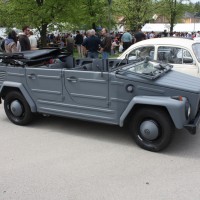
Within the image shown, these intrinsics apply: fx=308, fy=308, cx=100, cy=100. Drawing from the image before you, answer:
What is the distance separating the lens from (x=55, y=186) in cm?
374

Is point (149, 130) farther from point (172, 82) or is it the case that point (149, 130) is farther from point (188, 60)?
point (188, 60)

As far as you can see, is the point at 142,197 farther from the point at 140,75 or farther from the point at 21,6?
the point at 21,6

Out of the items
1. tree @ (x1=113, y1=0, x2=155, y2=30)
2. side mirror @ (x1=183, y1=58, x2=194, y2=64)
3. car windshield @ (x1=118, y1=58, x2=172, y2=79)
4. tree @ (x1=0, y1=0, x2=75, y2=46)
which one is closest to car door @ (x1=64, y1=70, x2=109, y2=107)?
car windshield @ (x1=118, y1=58, x2=172, y2=79)

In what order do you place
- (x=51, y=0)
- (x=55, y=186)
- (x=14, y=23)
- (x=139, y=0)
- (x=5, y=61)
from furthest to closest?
(x=139, y=0) < (x=14, y=23) < (x=51, y=0) < (x=5, y=61) < (x=55, y=186)

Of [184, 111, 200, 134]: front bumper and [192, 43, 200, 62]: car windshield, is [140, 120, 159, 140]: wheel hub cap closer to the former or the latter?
[184, 111, 200, 134]: front bumper

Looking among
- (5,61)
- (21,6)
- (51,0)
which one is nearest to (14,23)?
(21,6)

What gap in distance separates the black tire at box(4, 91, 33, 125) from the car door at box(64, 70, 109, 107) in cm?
111

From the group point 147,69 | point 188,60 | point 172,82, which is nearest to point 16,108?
point 147,69

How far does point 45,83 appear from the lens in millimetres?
5383

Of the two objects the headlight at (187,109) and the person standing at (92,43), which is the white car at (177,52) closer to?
the headlight at (187,109)

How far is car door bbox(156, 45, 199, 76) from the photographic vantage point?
678cm

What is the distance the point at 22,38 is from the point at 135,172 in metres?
6.76

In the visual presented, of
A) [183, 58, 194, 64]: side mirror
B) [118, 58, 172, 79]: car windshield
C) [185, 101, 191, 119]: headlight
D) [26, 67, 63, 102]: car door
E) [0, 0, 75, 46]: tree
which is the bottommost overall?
[185, 101, 191, 119]: headlight

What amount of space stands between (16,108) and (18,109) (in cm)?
4
